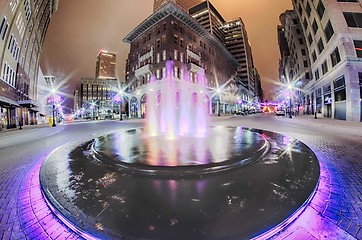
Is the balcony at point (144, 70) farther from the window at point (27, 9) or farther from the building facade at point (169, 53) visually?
the window at point (27, 9)

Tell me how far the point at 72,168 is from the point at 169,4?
139 feet

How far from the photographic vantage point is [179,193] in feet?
11.0

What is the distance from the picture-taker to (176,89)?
135 feet

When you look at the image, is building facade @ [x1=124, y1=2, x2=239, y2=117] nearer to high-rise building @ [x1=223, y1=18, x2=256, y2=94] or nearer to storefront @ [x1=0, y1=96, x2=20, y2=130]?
storefront @ [x1=0, y1=96, x2=20, y2=130]

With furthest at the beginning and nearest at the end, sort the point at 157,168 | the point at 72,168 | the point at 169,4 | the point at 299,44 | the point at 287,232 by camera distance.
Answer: the point at 299,44
the point at 169,4
the point at 72,168
the point at 157,168
the point at 287,232

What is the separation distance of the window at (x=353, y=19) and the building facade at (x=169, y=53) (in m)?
27.7

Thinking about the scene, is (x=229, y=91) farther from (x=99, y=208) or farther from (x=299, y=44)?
(x=99, y=208)

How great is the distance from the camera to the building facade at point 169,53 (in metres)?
39.6

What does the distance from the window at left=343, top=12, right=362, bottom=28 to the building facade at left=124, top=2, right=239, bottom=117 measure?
27.7 metres

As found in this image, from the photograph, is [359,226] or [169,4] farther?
[169,4]

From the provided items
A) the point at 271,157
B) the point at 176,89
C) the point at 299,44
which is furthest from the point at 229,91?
the point at 271,157

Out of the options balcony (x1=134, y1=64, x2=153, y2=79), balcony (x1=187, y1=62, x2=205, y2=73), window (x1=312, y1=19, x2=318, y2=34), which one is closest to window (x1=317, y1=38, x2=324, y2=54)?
window (x1=312, y1=19, x2=318, y2=34)

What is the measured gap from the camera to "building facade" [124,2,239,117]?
39.6 metres

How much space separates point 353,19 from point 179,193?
34.9 metres
